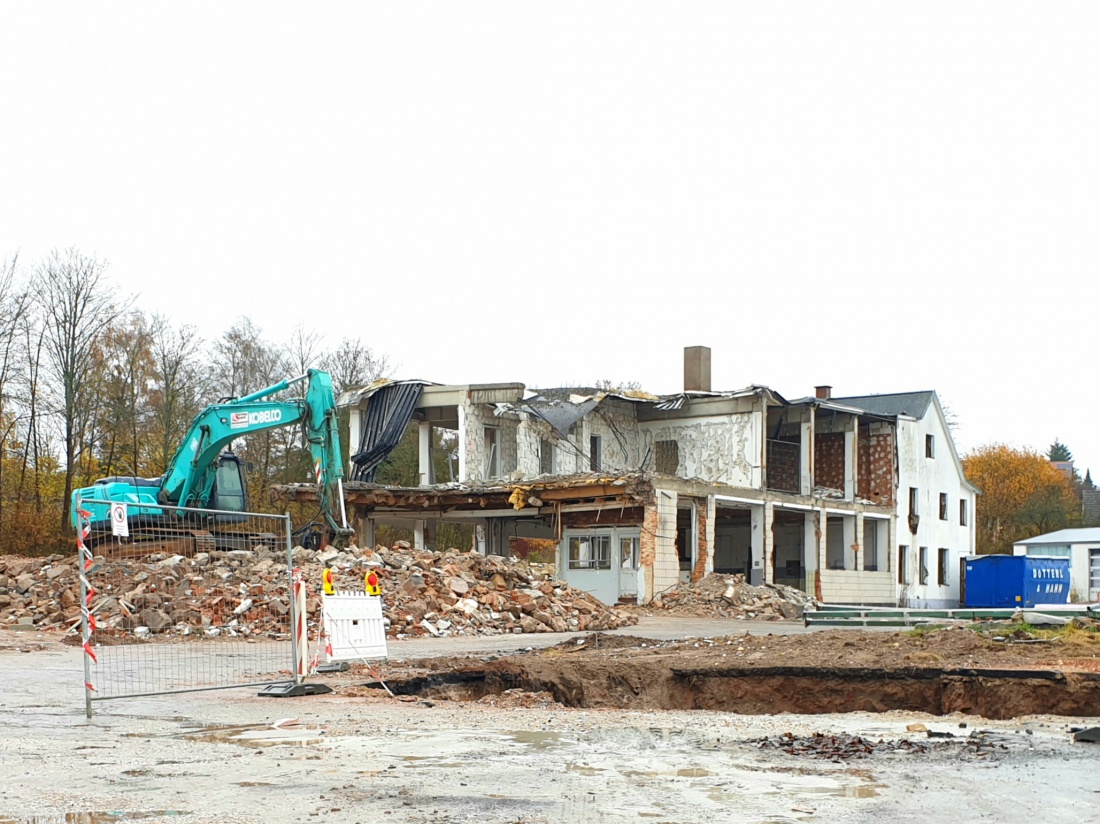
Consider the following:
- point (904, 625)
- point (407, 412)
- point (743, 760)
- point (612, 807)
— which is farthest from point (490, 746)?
point (407, 412)

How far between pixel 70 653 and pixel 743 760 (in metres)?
13.6

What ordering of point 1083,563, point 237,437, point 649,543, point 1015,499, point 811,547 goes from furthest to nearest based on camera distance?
1. point 1015,499
2. point 1083,563
3. point 811,547
4. point 649,543
5. point 237,437

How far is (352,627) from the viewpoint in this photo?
44.0 ft

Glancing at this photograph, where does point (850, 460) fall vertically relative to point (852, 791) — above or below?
above

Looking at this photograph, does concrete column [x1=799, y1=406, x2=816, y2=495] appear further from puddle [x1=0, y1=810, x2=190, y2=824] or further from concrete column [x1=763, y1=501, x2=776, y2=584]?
puddle [x1=0, y1=810, x2=190, y2=824]

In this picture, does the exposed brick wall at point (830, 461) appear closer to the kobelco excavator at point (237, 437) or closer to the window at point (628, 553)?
the window at point (628, 553)

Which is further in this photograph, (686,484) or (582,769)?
(686,484)

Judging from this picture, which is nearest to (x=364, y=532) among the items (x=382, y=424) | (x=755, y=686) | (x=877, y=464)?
(x=382, y=424)

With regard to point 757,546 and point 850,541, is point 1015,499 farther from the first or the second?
point 757,546

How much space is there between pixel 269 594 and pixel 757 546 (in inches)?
806

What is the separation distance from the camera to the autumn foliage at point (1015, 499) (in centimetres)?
6756

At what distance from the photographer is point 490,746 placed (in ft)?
26.8

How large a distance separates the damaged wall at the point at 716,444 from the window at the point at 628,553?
6582 millimetres

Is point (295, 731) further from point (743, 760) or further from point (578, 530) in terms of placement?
point (578, 530)
